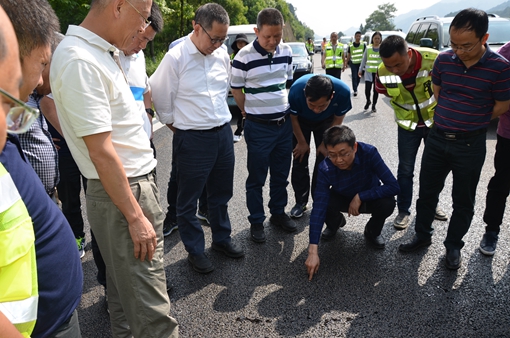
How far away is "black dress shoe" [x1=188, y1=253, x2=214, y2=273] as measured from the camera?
312 cm

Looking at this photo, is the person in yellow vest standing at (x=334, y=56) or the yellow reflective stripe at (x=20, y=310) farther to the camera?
the person in yellow vest standing at (x=334, y=56)

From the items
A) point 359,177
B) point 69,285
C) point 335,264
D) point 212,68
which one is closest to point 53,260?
point 69,285

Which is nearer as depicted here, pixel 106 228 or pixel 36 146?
pixel 106 228

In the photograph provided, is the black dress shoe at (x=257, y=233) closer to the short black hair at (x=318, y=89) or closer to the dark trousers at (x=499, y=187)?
the short black hair at (x=318, y=89)

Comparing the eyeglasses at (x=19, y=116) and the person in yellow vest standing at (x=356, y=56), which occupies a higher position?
the eyeglasses at (x=19, y=116)

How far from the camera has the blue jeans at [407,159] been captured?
12.2 feet

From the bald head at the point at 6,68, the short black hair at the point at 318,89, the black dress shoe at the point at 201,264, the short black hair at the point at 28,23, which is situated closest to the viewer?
the bald head at the point at 6,68

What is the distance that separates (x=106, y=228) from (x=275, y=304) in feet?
4.47

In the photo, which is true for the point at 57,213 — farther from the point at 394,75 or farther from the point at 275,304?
the point at 394,75

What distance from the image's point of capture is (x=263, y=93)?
353cm

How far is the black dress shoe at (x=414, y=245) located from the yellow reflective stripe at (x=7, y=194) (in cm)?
299

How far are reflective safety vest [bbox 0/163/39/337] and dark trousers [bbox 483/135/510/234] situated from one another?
324 centimetres

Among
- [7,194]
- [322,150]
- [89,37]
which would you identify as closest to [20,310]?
[7,194]

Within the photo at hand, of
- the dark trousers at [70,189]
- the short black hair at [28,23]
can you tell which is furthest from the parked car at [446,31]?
the short black hair at [28,23]
